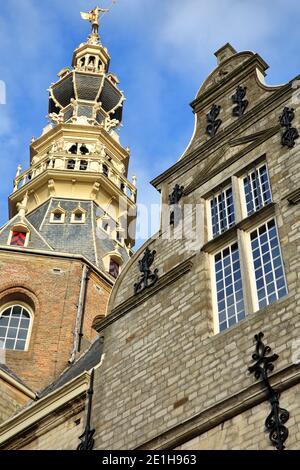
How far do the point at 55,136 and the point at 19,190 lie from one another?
16.4 ft

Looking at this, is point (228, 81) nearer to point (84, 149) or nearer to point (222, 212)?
point (222, 212)

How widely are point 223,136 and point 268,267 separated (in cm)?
397

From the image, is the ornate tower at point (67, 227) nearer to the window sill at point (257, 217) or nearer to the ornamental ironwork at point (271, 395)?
the window sill at point (257, 217)

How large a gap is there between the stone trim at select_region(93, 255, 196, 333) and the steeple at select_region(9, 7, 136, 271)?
15850 mm

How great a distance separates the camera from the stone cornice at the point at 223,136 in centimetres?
1459

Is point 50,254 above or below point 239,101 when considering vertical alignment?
above

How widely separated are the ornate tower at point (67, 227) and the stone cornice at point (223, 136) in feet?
33.4

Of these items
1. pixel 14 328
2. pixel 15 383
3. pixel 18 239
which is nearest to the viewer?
pixel 15 383

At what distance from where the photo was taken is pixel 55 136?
42281mm

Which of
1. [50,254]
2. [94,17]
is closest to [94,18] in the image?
[94,17]

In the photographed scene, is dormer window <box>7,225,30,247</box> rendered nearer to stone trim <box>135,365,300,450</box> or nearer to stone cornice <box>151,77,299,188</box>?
stone cornice <box>151,77,299,188</box>

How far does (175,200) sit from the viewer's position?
15320mm

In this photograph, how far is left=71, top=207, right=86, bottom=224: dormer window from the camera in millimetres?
33844

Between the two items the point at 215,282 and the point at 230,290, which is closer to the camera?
the point at 230,290
